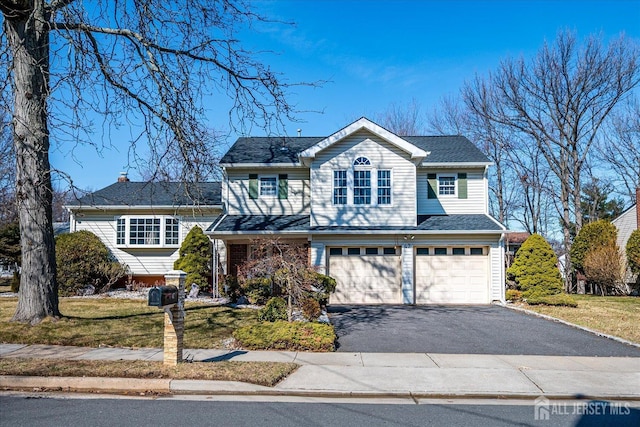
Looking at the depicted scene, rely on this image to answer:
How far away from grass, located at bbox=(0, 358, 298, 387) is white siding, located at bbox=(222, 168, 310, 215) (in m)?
12.0

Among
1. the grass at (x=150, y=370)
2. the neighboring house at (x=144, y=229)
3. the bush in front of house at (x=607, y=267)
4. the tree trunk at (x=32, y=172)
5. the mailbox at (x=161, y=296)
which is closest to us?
the mailbox at (x=161, y=296)

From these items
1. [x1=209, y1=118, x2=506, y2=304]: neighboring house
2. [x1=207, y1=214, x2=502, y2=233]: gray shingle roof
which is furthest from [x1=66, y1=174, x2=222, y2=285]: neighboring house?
[x1=209, y1=118, x2=506, y2=304]: neighboring house

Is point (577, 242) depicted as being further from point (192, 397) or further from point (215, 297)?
point (192, 397)

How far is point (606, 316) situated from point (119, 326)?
14385 mm

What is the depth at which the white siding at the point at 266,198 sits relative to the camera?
19875 millimetres

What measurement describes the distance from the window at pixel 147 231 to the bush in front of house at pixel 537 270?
1461cm

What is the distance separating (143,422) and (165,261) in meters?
16.6

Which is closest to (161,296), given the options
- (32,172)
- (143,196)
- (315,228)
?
(32,172)

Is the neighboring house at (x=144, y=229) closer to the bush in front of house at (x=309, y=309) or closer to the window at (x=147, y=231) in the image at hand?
the window at (x=147, y=231)

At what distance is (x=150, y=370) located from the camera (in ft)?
24.5

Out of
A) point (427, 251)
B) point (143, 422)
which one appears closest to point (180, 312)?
point (143, 422)

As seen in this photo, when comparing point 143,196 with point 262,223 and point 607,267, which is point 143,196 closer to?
point 262,223

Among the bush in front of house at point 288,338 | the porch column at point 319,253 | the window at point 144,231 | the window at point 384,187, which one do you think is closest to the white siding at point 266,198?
the porch column at point 319,253

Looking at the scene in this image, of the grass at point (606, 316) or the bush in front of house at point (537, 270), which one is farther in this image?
the bush in front of house at point (537, 270)
